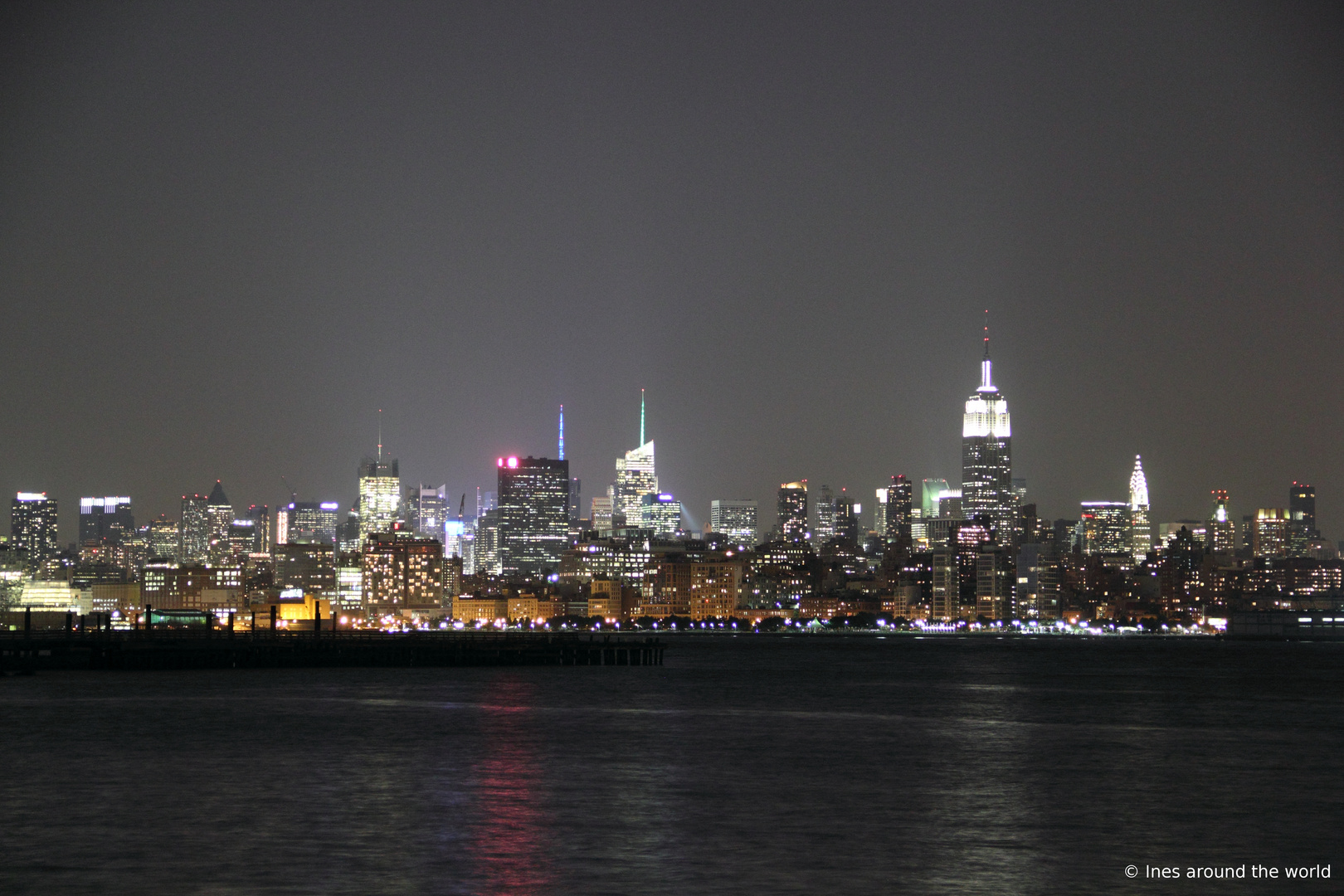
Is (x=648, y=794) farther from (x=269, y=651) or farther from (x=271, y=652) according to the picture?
(x=271, y=652)

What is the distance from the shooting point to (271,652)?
134 meters

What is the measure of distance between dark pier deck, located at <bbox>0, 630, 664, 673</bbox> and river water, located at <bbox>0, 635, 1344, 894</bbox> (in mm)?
31964

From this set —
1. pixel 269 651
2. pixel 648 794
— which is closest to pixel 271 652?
pixel 269 651

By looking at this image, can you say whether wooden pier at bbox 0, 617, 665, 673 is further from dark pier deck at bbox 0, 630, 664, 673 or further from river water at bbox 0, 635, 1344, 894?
river water at bbox 0, 635, 1344, 894

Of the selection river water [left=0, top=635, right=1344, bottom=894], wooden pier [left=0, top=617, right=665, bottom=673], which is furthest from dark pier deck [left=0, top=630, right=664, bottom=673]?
river water [left=0, top=635, right=1344, bottom=894]

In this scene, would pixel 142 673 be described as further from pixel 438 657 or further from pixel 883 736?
pixel 883 736

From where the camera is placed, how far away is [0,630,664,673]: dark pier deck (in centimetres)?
12094

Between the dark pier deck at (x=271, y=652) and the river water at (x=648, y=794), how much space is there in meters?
32.0

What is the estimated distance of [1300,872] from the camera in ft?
104

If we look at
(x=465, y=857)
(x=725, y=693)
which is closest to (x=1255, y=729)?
(x=725, y=693)

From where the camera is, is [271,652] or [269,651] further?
[271,652]

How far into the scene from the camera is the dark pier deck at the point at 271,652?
120938mm

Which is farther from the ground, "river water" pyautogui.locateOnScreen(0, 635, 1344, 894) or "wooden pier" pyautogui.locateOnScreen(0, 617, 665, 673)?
"wooden pier" pyautogui.locateOnScreen(0, 617, 665, 673)

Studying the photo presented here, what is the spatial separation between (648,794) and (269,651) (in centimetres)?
9576
